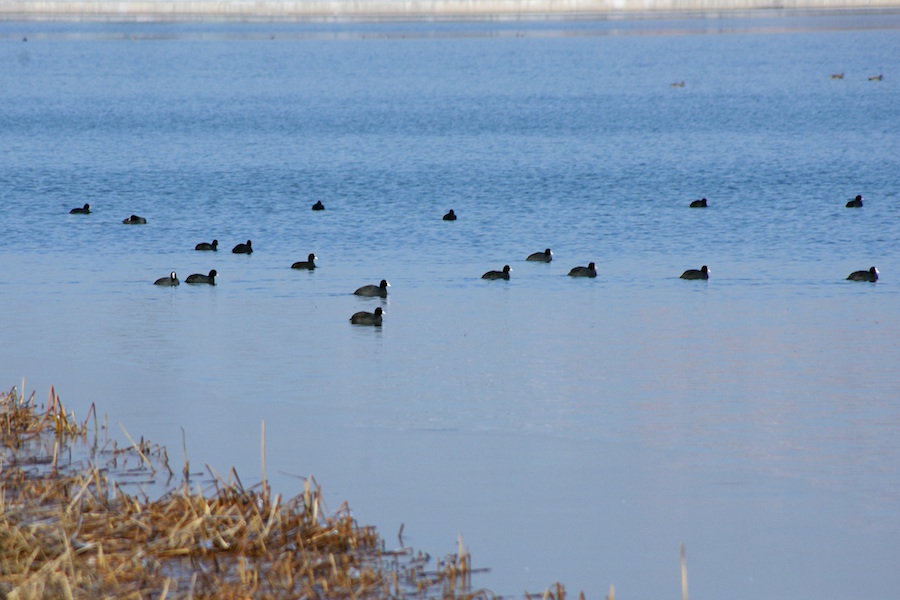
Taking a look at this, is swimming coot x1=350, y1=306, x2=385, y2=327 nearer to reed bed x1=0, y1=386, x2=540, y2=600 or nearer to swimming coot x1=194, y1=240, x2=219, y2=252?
swimming coot x1=194, y1=240, x2=219, y2=252

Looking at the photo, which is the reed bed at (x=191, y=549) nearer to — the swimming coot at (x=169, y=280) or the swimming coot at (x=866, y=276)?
the swimming coot at (x=169, y=280)

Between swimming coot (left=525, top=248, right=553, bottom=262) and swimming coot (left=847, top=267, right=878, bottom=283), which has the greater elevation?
swimming coot (left=525, top=248, right=553, bottom=262)

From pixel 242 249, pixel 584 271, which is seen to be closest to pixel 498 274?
pixel 584 271

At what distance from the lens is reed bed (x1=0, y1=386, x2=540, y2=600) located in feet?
26.6

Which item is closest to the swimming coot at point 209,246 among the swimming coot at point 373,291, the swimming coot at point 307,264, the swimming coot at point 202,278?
the swimming coot at point 307,264

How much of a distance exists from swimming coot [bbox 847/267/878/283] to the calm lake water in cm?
47

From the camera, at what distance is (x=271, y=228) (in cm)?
3188

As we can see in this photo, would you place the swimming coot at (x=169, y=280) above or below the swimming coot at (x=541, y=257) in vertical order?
below

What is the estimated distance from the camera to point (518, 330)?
19.4m

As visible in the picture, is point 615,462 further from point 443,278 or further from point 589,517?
point 443,278

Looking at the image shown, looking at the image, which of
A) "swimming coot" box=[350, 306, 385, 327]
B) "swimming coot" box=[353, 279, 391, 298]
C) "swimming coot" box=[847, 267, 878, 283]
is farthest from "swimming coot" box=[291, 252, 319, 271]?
"swimming coot" box=[847, 267, 878, 283]

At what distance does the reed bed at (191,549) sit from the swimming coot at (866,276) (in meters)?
15.4

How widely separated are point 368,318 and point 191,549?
10894 mm

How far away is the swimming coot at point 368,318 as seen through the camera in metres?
19.6
